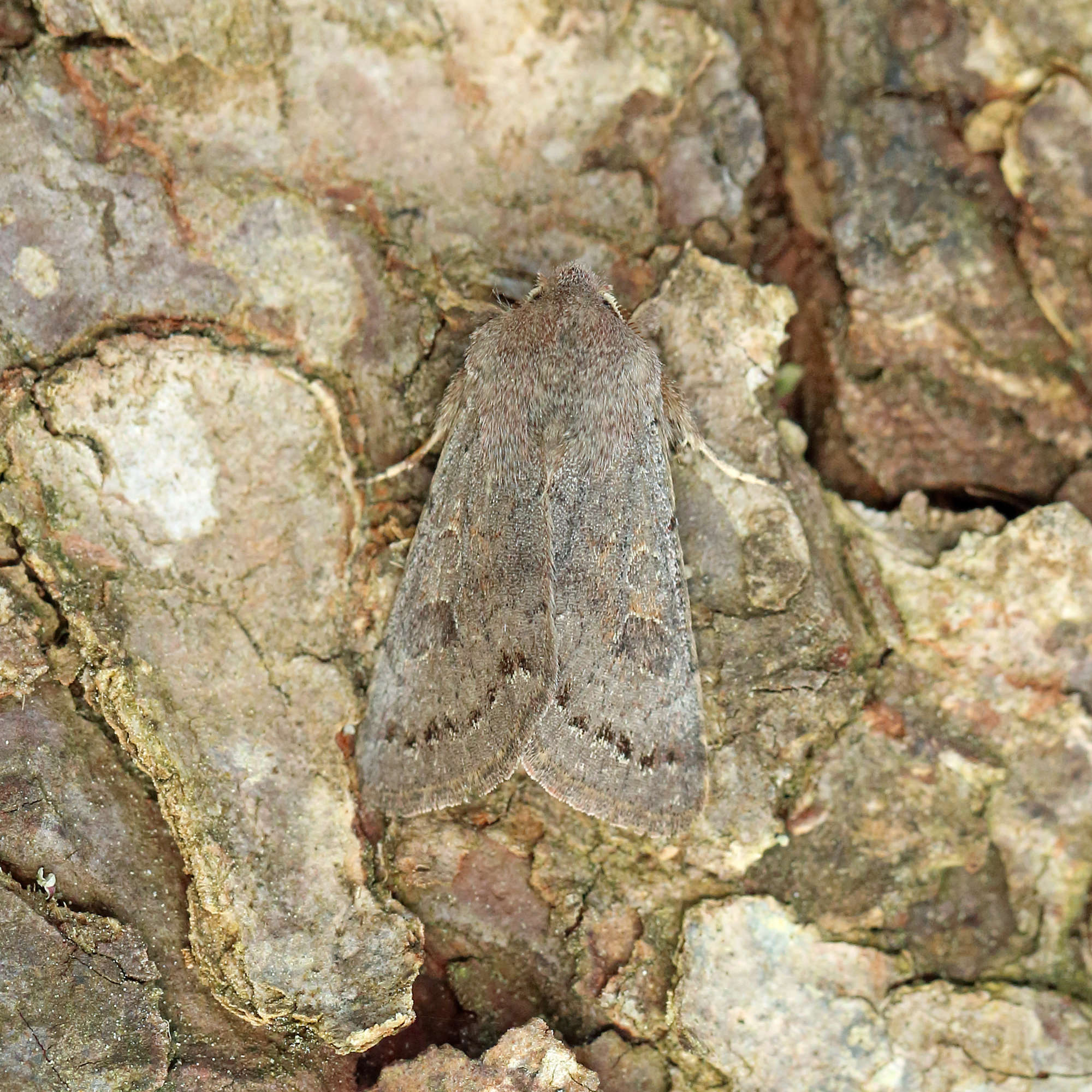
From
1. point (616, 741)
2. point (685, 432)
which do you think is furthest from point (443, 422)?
point (616, 741)

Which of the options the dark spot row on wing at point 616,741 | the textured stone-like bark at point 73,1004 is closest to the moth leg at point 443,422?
the dark spot row on wing at point 616,741

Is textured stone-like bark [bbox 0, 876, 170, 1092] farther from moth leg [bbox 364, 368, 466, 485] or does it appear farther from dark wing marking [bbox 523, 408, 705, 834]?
moth leg [bbox 364, 368, 466, 485]

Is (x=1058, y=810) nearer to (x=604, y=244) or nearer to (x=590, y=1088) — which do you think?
(x=590, y=1088)

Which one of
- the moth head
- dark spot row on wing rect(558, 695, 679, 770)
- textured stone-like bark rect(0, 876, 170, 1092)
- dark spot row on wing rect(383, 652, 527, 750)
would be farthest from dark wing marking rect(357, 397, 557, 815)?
textured stone-like bark rect(0, 876, 170, 1092)

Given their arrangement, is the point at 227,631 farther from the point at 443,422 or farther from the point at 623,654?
the point at 623,654

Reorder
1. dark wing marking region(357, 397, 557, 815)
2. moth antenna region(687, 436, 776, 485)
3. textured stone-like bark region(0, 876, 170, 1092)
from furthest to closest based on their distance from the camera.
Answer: moth antenna region(687, 436, 776, 485) → dark wing marking region(357, 397, 557, 815) → textured stone-like bark region(0, 876, 170, 1092)

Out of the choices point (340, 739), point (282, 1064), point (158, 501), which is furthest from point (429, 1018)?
point (158, 501)

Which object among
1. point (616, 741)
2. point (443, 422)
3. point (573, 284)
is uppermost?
point (573, 284)
